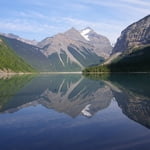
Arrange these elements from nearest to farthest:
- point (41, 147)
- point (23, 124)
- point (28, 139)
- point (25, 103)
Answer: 1. point (41, 147)
2. point (28, 139)
3. point (23, 124)
4. point (25, 103)

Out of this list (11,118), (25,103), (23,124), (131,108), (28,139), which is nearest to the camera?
(28,139)

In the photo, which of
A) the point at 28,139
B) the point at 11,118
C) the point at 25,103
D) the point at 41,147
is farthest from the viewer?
the point at 25,103

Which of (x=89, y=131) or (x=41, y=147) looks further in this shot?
(x=89, y=131)

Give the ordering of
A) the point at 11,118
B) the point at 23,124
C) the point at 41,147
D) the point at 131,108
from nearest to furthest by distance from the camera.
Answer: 1. the point at 41,147
2. the point at 23,124
3. the point at 11,118
4. the point at 131,108

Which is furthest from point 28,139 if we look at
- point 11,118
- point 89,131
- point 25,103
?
point 25,103

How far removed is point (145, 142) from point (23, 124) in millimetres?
16195

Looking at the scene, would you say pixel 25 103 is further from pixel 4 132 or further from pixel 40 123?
pixel 4 132

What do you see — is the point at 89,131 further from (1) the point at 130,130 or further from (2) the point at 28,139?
(2) the point at 28,139

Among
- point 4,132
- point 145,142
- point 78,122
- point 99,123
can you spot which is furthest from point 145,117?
point 4,132

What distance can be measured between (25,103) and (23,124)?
75.0ft

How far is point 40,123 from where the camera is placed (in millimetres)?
37188

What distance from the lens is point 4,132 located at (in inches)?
1234

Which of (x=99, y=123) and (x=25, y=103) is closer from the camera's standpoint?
(x=99, y=123)

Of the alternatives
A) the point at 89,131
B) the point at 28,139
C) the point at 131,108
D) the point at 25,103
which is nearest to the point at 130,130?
the point at 89,131
